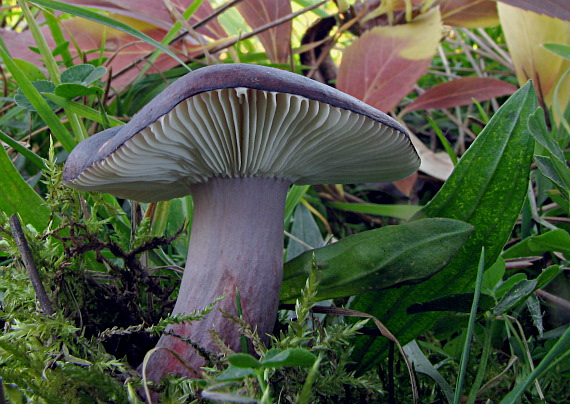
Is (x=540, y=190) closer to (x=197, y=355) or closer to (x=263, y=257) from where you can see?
(x=263, y=257)

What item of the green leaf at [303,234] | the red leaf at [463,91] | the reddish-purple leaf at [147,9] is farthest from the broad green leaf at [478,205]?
the reddish-purple leaf at [147,9]

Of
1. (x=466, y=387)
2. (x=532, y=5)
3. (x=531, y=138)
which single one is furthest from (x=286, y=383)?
(x=532, y=5)

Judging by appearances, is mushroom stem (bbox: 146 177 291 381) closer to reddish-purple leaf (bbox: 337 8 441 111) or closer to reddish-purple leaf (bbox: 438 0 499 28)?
reddish-purple leaf (bbox: 337 8 441 111)

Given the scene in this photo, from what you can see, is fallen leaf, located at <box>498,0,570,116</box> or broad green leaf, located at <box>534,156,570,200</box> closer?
broad green leaf, located at <box>534,156,570,200</box>

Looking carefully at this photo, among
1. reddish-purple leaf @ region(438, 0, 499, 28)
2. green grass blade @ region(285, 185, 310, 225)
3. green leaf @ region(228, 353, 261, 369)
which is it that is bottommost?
green grass blade @ region(285, 185, 310, 225)

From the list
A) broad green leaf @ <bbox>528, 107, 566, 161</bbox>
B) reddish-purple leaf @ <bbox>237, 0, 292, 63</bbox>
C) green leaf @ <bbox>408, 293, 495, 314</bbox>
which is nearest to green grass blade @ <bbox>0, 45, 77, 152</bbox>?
reddish-purple leaf @ <bbox>237, 0, 292, 63</bbox>

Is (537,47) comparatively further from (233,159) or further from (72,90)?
(72,90)

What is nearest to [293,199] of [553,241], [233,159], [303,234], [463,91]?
[303,234]
